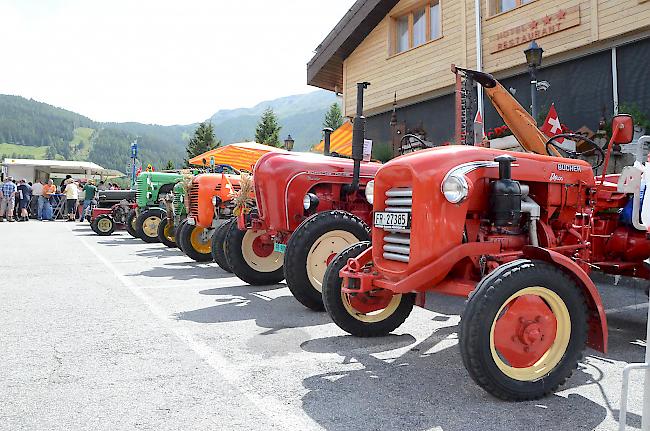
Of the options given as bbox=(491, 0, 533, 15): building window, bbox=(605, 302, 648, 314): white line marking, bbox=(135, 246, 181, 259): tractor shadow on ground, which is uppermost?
bbox=(491, 0, 533, 15): building window

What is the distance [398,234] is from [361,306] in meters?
0.66

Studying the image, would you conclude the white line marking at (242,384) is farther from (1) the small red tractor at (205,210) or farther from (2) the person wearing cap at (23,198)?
(2) the person wearing cap at (23,198)

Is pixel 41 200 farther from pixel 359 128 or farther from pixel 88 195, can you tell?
pixel 359 128

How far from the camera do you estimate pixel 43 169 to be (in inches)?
1515

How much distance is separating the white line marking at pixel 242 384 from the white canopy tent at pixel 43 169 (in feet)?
123

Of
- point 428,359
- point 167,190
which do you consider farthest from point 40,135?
point 428,359

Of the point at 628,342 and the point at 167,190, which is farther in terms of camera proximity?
the point at 167,190

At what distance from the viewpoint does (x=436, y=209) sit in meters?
3.08

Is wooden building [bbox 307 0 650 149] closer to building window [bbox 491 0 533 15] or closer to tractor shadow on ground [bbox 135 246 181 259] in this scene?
building window [bbox 491 0 533 15]

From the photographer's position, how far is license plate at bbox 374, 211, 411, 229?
3260 millimetres

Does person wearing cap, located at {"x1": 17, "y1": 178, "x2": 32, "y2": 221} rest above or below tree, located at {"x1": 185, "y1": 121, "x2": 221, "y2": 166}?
below

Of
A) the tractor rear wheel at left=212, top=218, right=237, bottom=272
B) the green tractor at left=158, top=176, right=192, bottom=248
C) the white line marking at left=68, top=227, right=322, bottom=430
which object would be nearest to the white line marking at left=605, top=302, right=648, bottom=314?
the white line marking at left=68, top=227, right=322, bottom=430

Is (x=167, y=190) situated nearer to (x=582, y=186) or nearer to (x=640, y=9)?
(x=640, y=9)

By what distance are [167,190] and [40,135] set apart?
553ft
